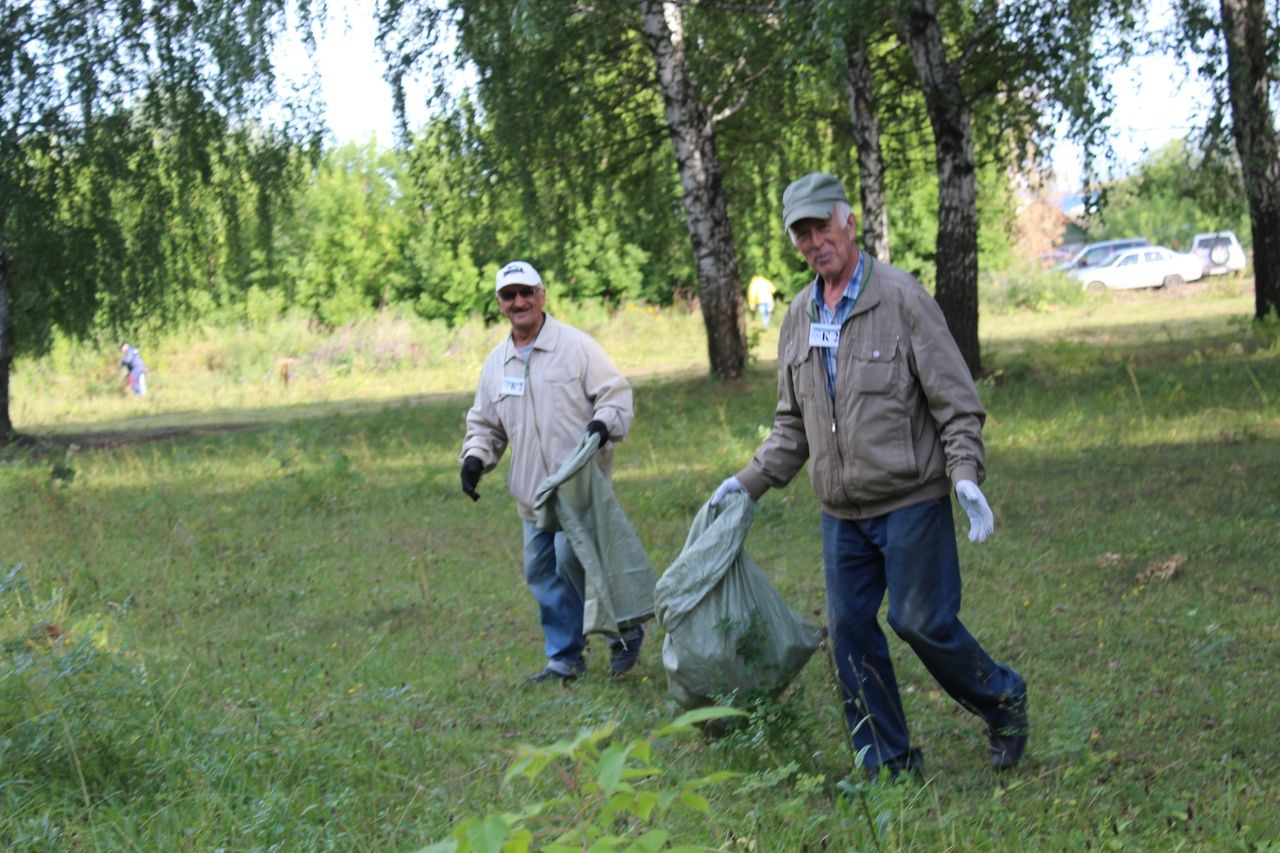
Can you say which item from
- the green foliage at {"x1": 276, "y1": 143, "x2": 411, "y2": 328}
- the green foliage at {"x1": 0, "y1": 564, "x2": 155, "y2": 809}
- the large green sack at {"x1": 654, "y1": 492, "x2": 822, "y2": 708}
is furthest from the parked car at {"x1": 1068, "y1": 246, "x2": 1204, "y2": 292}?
the green foliage at {"x1": 0, "y1": 564, "x2": 155, "y2": 809}

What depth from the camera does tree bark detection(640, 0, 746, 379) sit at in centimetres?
1759

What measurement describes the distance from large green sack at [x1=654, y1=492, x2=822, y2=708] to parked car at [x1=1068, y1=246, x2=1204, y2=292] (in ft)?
137

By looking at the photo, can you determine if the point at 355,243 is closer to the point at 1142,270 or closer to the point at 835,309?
the point at 1142,270

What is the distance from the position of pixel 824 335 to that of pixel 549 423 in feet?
7.29

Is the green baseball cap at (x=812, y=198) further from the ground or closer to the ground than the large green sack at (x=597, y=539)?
further from the ground

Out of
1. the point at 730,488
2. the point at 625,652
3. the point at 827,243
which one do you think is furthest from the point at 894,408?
the point at 625,652

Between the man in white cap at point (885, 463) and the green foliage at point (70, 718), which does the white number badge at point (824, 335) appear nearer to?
the man in white cap at point (885, 463)

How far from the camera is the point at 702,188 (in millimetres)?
18547

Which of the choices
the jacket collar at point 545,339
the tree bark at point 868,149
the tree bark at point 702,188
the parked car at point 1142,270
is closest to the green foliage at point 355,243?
the parked car at point 1142,270

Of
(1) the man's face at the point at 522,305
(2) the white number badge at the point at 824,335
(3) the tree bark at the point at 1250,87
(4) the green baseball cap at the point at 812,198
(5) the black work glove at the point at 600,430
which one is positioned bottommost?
(5) the black work glove at the point at 600,430

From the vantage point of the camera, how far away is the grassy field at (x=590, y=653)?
432 cm

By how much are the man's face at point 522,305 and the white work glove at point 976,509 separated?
266 cm

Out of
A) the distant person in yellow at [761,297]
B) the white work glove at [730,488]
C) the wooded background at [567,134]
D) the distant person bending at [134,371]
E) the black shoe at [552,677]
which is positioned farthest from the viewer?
the distant person in yellow at [761,297]

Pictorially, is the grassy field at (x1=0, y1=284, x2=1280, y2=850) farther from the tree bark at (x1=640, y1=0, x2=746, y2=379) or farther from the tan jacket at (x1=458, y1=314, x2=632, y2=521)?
the tree bark at (x1=640, y1=0, x2=746, y2=379)
